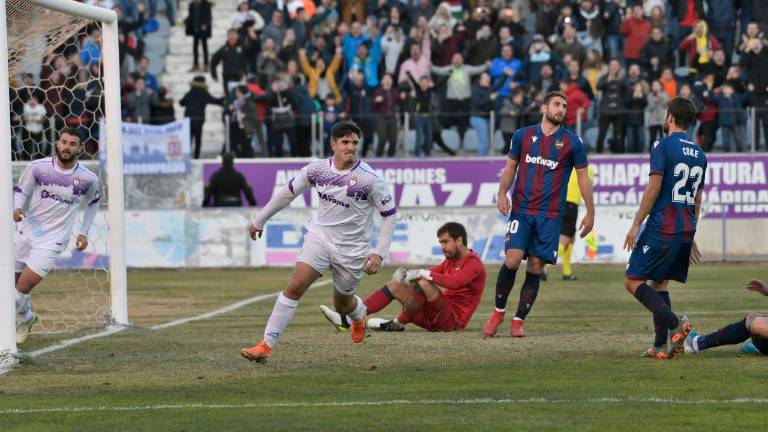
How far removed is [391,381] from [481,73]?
69.4ft

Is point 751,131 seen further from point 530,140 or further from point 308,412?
point 308,412

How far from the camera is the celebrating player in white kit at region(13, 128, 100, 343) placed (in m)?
15.0

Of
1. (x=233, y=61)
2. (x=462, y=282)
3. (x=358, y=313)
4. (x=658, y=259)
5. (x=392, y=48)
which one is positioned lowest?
(x=358, y=313)

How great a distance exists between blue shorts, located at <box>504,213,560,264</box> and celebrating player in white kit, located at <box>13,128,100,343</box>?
178 inches

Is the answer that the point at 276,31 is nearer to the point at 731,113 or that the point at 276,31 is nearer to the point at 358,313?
the point at 731,113

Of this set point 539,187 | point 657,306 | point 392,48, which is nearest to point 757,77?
point 392,48

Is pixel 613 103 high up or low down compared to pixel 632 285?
up

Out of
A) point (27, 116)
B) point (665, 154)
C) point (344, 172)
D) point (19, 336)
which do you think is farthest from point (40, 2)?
point (27, 116)

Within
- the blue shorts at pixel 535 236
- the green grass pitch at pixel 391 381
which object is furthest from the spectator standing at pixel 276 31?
the blue shorts at pixel 535 236

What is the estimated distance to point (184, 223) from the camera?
29.7 metres

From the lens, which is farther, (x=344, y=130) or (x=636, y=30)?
(x=636, y=30)

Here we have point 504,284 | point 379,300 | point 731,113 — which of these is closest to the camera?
point 504,284

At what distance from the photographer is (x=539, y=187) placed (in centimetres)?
1348

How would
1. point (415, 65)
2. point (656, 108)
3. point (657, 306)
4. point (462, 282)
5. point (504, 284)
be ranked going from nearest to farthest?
point (657, 306) < point (504, 284) < point (462, 282) < point (656, 108) < point (415, 65)
